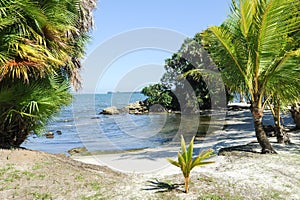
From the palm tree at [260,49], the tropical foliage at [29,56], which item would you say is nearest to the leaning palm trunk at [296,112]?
the palm tree at [260,49]

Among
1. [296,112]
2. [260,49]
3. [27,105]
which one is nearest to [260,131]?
[260,49]

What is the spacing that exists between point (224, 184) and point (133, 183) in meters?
1.91

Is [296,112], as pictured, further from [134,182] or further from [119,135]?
[119,135]

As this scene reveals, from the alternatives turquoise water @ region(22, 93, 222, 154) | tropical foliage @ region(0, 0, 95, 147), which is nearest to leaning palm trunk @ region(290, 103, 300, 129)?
turquoise water @ region(22, 93, 222, 154)

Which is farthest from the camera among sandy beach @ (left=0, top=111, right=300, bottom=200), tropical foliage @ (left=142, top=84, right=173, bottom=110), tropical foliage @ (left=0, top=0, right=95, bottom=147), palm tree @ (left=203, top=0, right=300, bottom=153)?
tropical foliage @ (left=142, top=84, right=173, bottom=110)

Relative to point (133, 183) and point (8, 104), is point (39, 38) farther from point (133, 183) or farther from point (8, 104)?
point (133, 183)

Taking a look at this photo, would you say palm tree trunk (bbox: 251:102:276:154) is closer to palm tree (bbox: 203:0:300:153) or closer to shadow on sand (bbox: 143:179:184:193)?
palm tree (bbox: 203:0:300:153)

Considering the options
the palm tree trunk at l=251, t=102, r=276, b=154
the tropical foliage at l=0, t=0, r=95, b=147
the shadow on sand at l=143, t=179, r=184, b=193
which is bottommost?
the shadow on sand at l=143, t=179, r=184, b=193

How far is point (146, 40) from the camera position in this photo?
51.7 feet

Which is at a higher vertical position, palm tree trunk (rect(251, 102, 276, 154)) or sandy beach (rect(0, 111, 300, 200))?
palm tree trunk (rect(251, 102, 276, 154))

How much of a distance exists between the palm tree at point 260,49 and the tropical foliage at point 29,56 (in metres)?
4.43

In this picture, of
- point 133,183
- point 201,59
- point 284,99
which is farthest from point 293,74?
point 201,59

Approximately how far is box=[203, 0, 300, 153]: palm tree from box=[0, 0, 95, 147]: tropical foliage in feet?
14.5

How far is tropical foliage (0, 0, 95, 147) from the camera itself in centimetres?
612
